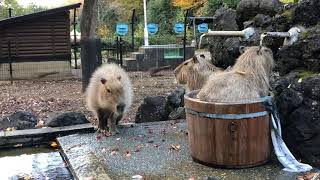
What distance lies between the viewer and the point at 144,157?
6281 millimetres

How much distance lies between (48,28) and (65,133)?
1219 cm

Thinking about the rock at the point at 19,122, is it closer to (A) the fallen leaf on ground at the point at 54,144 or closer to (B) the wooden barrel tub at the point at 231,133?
(A) the fallen leaf on ground at the point at 54,144

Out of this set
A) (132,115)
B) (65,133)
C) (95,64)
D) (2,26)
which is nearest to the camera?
(65,133)

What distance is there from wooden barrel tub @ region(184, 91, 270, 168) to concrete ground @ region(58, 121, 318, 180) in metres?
0.13

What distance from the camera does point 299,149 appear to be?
5.68 meters

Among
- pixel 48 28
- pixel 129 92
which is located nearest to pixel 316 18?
→ pixel 129 92

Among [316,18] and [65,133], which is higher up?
[316,18]

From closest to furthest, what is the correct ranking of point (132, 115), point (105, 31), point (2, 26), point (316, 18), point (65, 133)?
point (316, 18) → point (65, 133) → point (132, 115) → point (2, 26) → point (105, 31)

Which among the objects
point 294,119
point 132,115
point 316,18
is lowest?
point 132,115

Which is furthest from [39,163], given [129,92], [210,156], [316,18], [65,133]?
[316,18]

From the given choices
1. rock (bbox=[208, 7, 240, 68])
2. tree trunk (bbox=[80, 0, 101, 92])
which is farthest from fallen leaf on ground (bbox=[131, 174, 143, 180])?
tree trunk (bbox=[80, 0, 101, 92])

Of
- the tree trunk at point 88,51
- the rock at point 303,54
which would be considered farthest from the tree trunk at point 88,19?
the rock at point 303,54

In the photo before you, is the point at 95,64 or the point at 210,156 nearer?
the point at 210,156

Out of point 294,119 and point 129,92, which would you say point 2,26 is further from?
point 294,119
